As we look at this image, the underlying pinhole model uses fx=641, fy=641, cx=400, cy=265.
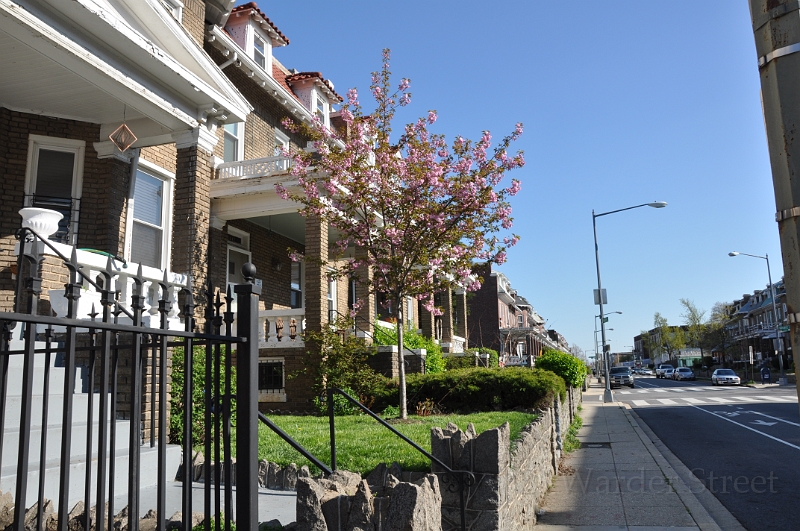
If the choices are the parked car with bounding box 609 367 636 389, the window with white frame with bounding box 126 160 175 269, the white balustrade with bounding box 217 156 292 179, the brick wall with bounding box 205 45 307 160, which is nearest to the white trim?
the window with white frame with bounding box 126 160 175 269

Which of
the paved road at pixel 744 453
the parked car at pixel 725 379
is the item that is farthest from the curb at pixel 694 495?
the parked car at pixel 725 379

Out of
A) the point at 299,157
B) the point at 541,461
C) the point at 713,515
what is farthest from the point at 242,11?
the point at 713,515

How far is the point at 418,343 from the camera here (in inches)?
742

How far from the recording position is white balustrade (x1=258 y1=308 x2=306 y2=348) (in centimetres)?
1401

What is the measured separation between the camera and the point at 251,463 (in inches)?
121

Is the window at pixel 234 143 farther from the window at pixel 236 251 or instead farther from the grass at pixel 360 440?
the grass at pixel 360 440

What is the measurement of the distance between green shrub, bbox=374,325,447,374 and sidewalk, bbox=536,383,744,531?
17.3 ft

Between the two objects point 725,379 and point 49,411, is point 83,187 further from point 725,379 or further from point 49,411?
point 725,379

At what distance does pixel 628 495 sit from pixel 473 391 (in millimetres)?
4952

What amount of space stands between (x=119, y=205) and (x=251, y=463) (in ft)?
28.7

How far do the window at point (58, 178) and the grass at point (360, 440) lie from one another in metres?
4.51

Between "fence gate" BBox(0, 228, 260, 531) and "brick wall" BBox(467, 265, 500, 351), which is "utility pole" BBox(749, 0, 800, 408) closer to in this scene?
"fence gate" BBox(0, 228, 260, 531)

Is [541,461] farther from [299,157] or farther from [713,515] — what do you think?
[299,157]

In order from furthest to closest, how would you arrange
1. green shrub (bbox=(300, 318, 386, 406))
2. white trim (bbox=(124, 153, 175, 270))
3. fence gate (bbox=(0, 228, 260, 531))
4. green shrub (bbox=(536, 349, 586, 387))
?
green shrub (bbox=(536, 349, 586, 387)), green shrub (bbox=(300, 318, 386, 406)), white trim (bbox=(124, 153, 175, 270)), fence gate (bbox=(0, 228, 260, 531))
